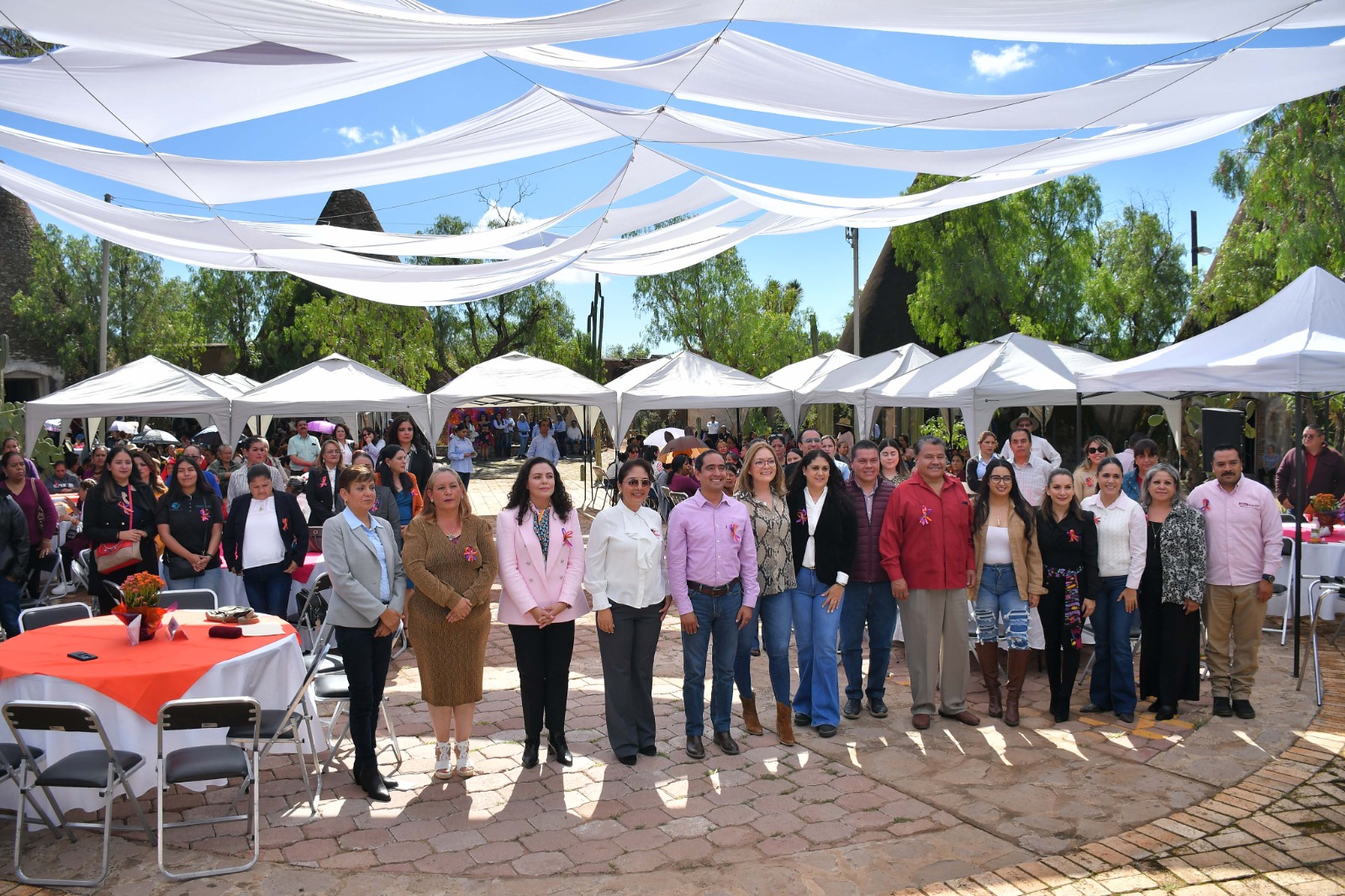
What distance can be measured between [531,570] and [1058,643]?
3193 millimetres

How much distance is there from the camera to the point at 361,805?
172 inches

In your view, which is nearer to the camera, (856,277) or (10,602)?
(10,602)

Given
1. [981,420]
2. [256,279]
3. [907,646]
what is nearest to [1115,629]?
[907,646]

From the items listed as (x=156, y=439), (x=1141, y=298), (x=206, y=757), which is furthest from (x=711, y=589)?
(x=1141, y=298)

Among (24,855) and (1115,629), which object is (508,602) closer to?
(24,855)

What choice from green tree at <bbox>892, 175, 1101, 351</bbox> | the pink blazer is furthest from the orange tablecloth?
green tree at <bbox>892, 175, 1101, 351</bbox>

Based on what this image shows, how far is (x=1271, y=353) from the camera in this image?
20.7 feet

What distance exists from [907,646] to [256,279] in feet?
128

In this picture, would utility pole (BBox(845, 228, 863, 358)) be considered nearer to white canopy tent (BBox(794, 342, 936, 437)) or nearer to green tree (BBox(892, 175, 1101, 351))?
green tree (BBox(892, 175, 1101, 351))

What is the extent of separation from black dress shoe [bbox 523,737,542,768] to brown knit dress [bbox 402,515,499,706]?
44 cm

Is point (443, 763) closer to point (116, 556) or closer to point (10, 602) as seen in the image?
point (116, 556)

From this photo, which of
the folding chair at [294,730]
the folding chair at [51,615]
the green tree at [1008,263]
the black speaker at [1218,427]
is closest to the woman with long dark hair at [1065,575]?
the folding chair at [294,730]

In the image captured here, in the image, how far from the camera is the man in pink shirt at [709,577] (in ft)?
16.0

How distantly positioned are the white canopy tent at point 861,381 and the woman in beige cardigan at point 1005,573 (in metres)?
8.74
